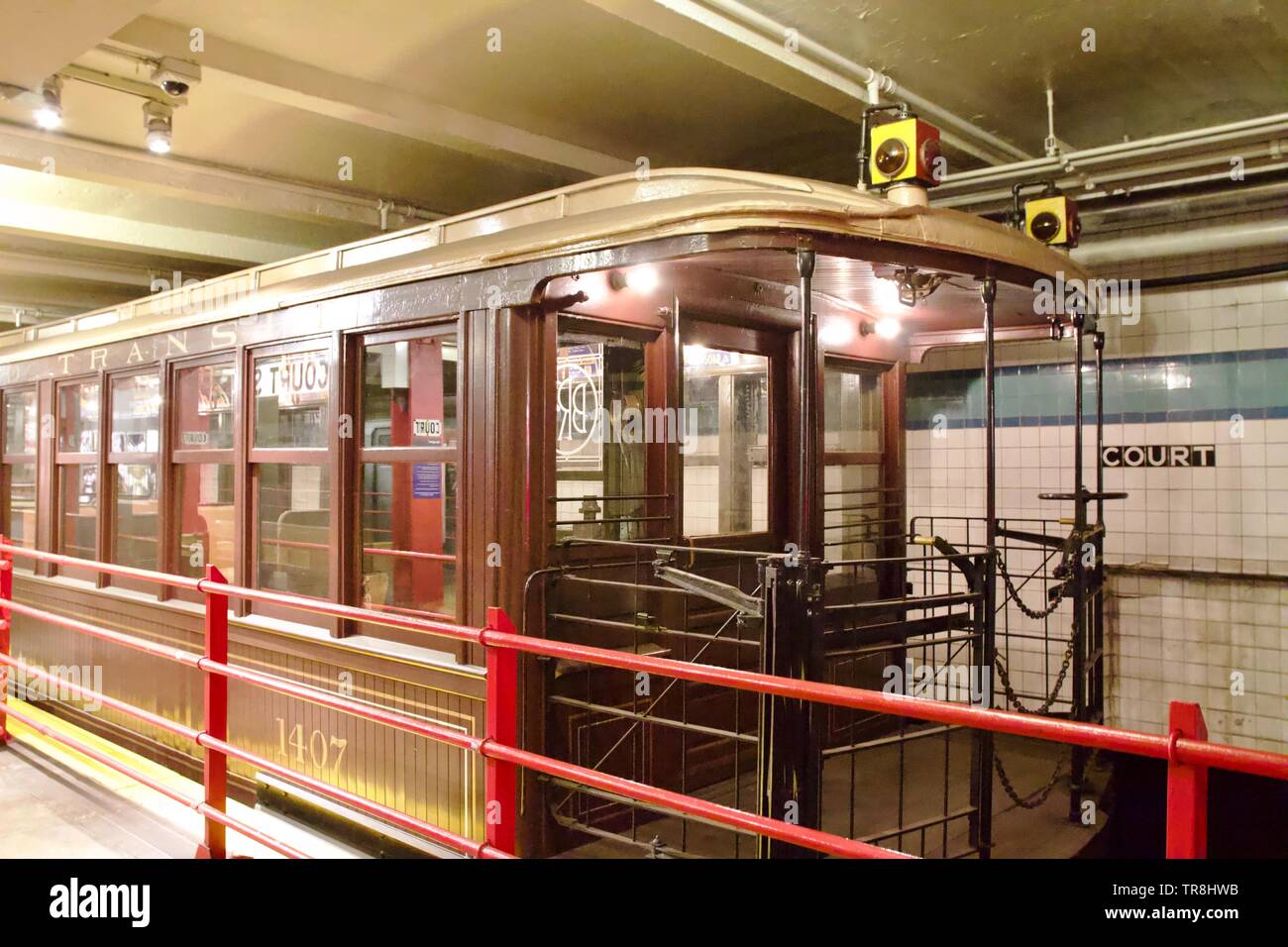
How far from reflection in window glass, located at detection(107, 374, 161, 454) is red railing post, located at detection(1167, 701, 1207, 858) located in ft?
21.6

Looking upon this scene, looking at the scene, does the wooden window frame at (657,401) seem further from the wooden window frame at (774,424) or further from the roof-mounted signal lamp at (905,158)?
the roof-mounted signal lamp at (905,158)

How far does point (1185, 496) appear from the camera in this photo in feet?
19.9

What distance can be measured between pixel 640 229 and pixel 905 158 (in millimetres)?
1259

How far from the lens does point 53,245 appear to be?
29.5 ft

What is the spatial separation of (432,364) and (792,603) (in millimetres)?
4026

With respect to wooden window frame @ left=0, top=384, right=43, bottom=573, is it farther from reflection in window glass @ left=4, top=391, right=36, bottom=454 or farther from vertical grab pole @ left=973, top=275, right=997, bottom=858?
vertical grab pole @ left=973, top=275, right=997, bottom=858

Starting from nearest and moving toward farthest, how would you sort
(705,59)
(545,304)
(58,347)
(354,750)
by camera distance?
(545,304) < (354,750) < (705,59) < (58,347)

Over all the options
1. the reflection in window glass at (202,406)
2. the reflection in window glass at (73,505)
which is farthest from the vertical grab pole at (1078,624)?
the reflection in window glass at (73,505)

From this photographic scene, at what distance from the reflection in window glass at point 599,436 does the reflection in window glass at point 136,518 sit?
11.2ft

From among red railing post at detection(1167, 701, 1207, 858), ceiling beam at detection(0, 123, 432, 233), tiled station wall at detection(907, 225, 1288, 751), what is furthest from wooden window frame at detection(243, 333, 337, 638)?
tiled station wall at detection(907, 225, 1288, 751)

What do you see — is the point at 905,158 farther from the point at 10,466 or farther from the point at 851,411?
the point at 10,466

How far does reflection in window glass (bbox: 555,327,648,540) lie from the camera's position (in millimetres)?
4629
